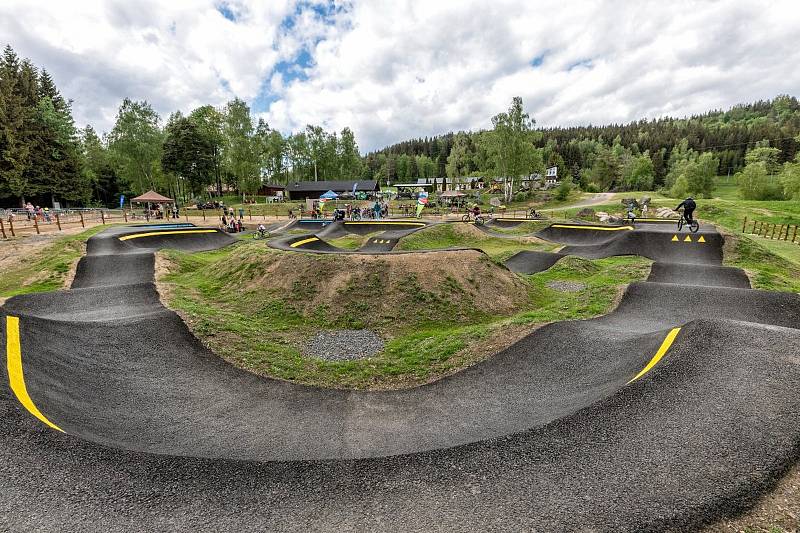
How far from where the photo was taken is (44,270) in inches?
727

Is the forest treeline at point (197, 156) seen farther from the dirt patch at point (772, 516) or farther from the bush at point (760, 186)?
the dirt patch at point (772, 516)

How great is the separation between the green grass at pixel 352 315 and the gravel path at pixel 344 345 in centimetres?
36

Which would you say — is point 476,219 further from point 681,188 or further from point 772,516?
point 681,188

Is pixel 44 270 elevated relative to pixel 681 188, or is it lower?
lower

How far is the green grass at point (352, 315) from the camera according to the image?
9867mm

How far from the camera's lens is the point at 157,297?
576 inches

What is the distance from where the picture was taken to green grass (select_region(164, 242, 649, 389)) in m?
9.87

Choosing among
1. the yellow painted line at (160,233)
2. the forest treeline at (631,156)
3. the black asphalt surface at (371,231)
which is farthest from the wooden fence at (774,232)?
the forest treeline at (631,156)

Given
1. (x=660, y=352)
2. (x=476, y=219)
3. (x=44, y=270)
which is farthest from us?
(x=476, y=219)

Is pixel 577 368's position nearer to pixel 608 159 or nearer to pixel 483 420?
pixel 483 420

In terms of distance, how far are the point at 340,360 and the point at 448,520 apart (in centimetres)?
687

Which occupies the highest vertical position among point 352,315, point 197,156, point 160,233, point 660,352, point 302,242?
point 197,156

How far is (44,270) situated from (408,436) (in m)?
22.7

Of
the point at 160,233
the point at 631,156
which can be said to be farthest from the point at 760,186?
the point at 160,233
